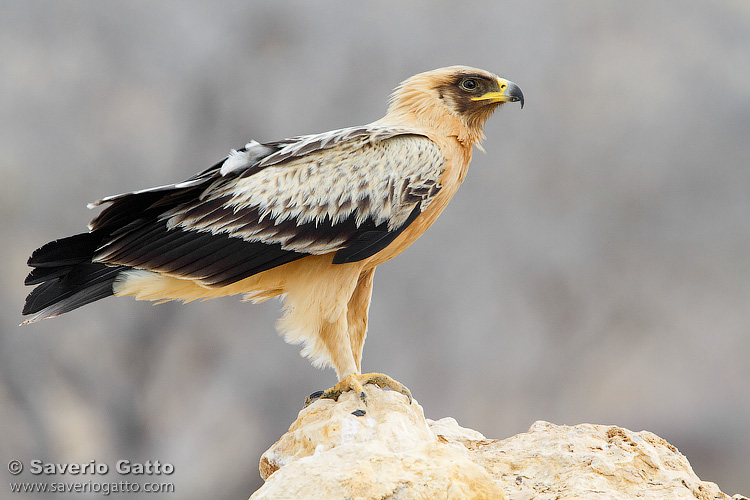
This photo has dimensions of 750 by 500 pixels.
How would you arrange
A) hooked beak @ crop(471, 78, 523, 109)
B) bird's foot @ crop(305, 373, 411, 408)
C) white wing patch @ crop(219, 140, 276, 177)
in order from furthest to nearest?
hooked beak @ crop(471, 78, 523, 109) < white wing patch @ crop(219, 140, 276, 177) < bird's foot @ crop(305, 373, 411, 408)

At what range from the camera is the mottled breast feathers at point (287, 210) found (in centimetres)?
290

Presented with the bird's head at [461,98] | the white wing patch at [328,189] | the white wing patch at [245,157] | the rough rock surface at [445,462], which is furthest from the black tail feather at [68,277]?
the bird's head at [461,98]

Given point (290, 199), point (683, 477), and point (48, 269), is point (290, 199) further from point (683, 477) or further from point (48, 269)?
point (683, 477)

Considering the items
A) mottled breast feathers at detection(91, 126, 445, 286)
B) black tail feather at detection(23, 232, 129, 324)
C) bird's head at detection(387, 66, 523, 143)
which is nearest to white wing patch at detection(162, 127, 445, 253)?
mottled breast feathers at detection(91, 126, 445, 286)

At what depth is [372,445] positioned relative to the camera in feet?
7.22

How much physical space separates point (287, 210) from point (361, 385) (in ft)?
2.71

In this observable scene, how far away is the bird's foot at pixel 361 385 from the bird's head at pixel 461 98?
47.7 inches

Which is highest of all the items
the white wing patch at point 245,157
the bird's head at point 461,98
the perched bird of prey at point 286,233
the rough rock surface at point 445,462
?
the bird's head at point 461,98

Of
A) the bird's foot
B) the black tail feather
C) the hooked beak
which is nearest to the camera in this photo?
the bird's foot

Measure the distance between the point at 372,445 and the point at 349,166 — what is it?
4.25 feet

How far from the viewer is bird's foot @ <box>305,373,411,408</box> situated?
112 inches

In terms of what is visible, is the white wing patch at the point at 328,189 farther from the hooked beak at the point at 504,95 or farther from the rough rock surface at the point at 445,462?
the rough rock surface at the point at 445,462

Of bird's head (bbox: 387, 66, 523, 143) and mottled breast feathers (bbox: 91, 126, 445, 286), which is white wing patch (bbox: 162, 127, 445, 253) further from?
bird's head (bbox: 387, 66, 523, 143)

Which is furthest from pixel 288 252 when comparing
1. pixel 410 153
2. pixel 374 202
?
pixel 410 153
